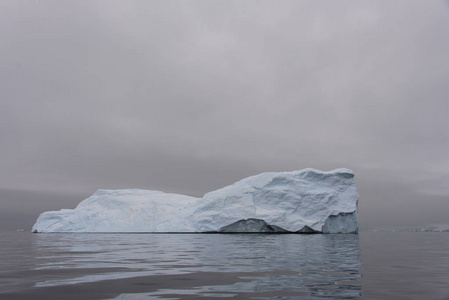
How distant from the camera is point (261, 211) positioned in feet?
119

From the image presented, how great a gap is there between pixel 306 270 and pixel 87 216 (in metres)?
41.1

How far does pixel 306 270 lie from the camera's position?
792 centimetres

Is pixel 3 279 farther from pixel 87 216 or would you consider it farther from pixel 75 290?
pixel 87 216

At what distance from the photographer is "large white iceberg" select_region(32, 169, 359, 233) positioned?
36.0 metres

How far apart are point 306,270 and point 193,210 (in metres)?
32.8

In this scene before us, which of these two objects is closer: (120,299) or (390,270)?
(120,299)

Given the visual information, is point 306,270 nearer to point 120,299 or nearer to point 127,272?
point 127,272

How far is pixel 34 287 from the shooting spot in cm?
567

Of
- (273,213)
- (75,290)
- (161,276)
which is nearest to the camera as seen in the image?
(75,290)

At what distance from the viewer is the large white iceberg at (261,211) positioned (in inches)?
1416

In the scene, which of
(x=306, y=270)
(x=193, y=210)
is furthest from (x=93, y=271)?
(x=193, y=210)

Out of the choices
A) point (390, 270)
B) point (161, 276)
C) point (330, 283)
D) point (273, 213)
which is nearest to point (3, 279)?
point (161, 276)

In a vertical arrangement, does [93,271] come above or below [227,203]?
below

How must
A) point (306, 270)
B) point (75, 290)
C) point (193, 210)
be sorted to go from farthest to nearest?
point (193, 210), point (306, 270), point (75, 290)
